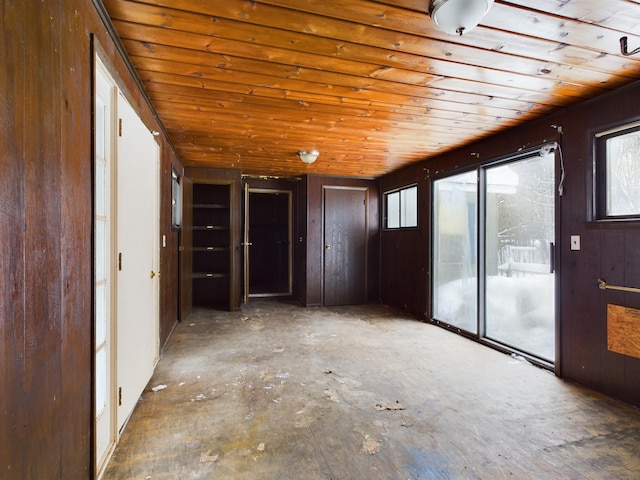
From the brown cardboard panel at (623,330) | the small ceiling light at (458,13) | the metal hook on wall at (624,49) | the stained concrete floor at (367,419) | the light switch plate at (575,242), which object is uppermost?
the metal hook on wall at (624,49)

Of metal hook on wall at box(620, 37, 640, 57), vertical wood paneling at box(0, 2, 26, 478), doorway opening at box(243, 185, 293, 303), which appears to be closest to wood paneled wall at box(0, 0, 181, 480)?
vertical wood paneling at box(0, 2, 26, 478)

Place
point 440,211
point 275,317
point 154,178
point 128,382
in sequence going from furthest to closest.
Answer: point 275,317 < point 440,211 < point 154,178 < point 128,382

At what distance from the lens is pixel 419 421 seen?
218 centimetres

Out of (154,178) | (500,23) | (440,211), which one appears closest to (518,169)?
(440,211)

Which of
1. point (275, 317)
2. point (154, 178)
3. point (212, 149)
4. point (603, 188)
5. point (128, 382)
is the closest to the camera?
point (128, 382)

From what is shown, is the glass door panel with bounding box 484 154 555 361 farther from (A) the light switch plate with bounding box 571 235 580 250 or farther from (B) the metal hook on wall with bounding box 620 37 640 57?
(B) the metal hook on wall with bounding box 620 37 640 57

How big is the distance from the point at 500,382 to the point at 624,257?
1.33 meters

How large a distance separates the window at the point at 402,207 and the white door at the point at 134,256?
380 cm

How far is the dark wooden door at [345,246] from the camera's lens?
19.7 ft

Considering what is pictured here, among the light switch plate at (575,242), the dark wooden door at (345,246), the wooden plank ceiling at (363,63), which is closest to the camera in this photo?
the wooden plank ceiling at (363,63)

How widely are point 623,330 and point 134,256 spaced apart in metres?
3.49

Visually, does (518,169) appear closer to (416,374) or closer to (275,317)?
(416,374)

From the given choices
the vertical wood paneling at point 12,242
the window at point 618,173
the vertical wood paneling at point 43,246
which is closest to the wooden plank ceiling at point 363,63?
the window at point 618,173

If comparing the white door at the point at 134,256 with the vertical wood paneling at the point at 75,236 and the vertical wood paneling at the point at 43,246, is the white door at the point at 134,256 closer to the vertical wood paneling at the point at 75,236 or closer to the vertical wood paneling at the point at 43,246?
the vertical wood paneling at the point at 75,236
